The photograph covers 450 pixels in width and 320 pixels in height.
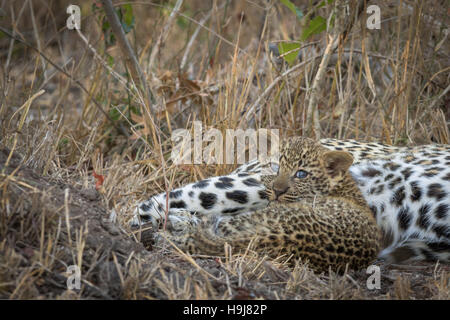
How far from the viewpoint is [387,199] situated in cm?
416

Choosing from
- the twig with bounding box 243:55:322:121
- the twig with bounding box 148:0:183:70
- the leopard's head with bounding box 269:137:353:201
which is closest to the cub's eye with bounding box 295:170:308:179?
the leopard's head with bounding box 269:137:353:201

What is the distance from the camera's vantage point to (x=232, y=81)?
5051mm

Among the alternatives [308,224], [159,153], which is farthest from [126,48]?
[308,224]

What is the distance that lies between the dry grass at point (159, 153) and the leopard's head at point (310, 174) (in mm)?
626

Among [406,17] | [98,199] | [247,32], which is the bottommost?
[98,199]

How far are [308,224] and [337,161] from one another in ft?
2.29

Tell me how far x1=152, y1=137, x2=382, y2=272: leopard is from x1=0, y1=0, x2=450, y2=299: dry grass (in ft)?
0.33

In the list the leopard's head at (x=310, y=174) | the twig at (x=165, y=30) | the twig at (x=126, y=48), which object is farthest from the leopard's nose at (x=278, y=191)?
the twig at (x=165, y=30)

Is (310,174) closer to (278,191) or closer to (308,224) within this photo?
(278,191)

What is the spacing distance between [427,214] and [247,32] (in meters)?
5.24
